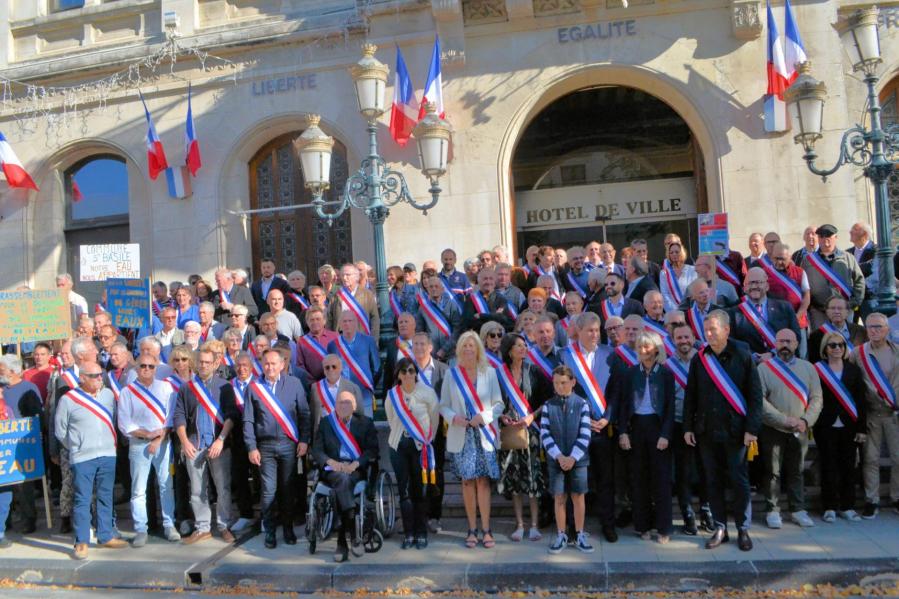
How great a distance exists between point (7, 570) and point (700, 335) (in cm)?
711

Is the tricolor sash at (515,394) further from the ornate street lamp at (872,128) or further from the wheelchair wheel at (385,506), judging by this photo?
the ornate street lamp at (872,128)

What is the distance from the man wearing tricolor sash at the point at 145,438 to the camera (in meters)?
7.73

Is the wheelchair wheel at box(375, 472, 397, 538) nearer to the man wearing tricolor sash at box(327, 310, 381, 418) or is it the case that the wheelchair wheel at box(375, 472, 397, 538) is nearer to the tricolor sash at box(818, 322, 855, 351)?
the man wearing tricolor sash at box(327, 310, 381, 418)

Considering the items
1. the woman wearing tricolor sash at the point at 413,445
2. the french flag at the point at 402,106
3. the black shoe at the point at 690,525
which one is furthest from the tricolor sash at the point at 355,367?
the french flag at the point at 402,106

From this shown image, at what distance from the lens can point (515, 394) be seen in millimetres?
7156

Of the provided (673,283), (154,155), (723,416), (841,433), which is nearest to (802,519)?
(841,433)

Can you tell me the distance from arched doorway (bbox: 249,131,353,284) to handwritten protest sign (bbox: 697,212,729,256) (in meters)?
7.35

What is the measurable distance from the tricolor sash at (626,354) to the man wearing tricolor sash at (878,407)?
86.3 inches

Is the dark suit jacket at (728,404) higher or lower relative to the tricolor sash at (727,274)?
lower

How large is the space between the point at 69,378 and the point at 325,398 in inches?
121

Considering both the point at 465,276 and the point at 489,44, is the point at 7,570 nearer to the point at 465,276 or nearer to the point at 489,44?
the point at 465,276

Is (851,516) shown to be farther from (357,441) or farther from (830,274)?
(357,441)

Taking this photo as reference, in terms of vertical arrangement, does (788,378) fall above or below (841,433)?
above

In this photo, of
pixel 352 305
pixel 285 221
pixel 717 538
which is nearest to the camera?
pixel 717 538
